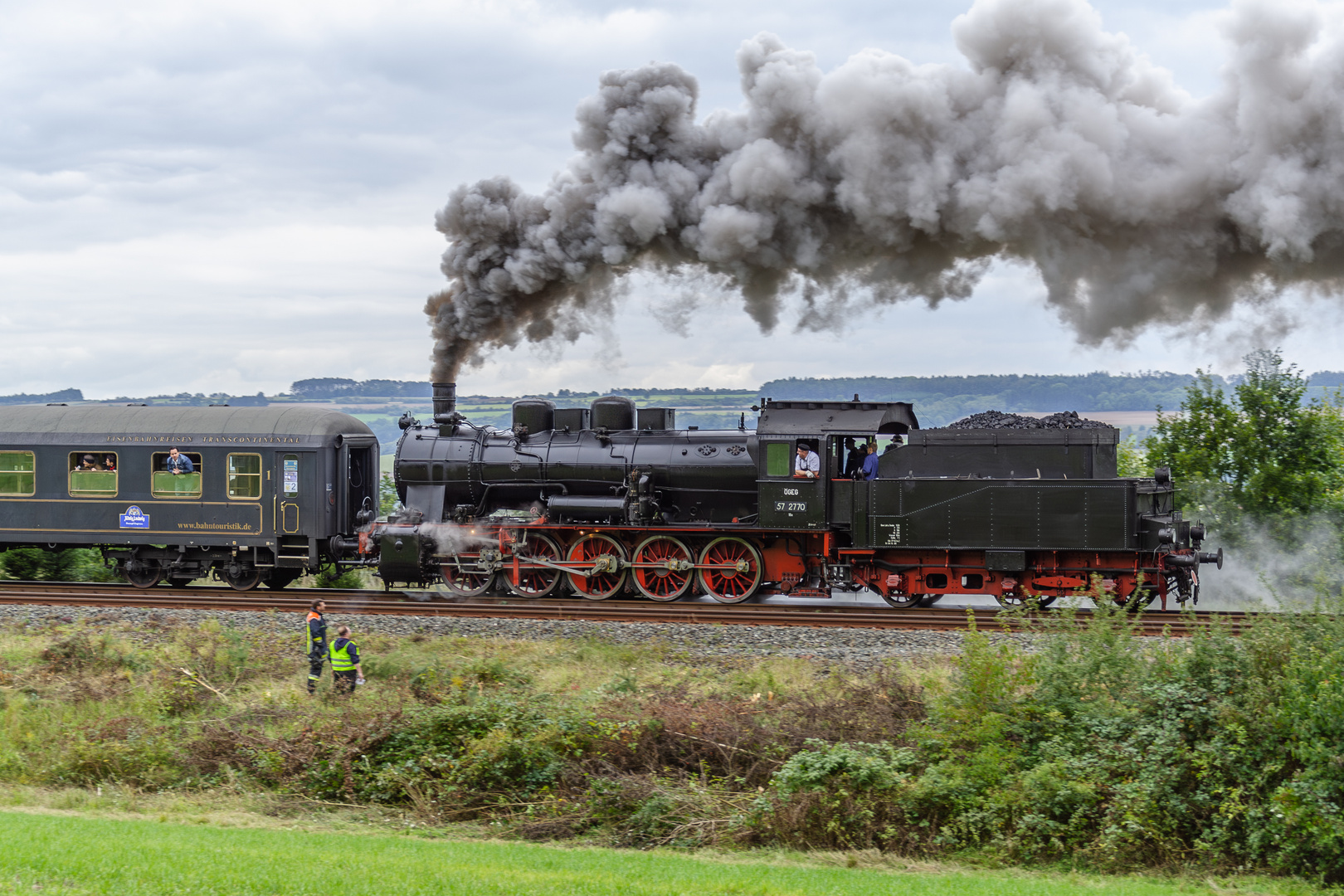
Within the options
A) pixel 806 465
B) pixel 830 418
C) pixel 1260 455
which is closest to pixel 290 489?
pixel 806 465

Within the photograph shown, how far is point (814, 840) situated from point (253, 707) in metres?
6.28

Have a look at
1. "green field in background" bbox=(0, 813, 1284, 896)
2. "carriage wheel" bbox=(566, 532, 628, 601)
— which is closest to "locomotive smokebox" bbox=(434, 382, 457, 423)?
"carriage wheel" bbox=(566, 532, 628, 601)

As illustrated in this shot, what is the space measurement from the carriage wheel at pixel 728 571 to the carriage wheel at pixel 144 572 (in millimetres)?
9485

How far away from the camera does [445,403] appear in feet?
61.0

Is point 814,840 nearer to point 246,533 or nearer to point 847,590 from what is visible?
point 847,590

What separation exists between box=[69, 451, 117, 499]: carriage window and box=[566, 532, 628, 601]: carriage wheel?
789 cm

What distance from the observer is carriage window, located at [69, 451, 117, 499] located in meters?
18.2

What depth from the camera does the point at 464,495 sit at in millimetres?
17906

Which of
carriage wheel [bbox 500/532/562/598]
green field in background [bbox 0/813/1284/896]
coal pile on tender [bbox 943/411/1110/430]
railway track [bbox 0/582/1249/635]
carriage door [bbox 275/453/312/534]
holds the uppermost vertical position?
coal pile on tender [bbox 943/411/1110/430]

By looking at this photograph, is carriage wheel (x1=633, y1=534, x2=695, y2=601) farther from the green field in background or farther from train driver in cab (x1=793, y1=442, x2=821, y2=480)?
the green field in background

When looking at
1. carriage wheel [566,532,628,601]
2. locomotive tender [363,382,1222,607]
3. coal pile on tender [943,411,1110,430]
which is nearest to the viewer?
locomotive tender [363,382,1222,607]

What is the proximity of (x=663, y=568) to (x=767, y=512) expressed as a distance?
1.97m

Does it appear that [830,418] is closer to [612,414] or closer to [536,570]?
[612,414]

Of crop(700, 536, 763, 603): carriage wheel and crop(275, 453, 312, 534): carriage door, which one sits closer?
crop(700, 536, 763, 603): carriage wheel
